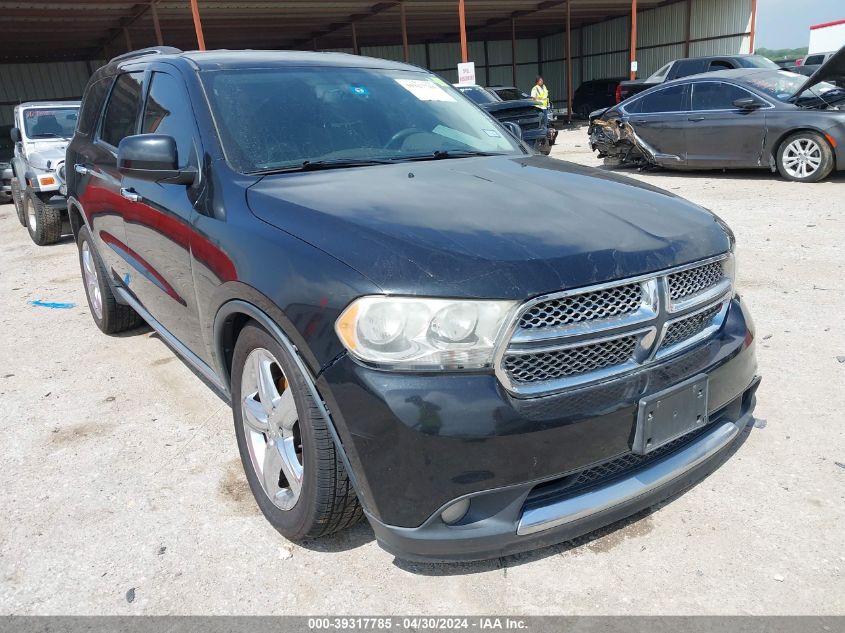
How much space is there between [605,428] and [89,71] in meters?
31.6

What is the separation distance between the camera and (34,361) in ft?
14.9

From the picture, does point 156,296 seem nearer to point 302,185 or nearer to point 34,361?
point 302,185

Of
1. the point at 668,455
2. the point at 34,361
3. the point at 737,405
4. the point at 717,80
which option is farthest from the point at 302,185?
the point at 717,80

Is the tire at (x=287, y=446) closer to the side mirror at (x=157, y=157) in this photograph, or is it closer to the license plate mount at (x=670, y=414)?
the side mirror at (x=157, y=157)

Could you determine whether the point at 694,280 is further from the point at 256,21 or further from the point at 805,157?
the point at 256,21

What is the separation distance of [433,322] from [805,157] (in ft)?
29.8

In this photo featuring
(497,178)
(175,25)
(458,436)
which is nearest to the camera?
(458,436)

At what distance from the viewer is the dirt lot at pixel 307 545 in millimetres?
2135

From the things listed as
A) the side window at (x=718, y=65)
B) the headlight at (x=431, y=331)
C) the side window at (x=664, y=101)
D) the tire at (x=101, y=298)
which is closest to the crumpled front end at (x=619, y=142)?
the side window at (x=664, y=101)

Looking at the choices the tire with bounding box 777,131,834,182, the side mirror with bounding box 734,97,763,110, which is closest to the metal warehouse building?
the side mirror with bounding box 734,97,763,110

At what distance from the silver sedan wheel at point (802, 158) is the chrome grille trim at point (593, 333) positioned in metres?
8.19

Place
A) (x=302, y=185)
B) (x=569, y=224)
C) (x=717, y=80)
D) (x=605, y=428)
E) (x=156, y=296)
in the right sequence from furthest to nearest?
1. (x=717, y=80)
2. (x=156, y=296)
3. (x=302, y=185)
4. (x=569, y=224)
5. (x=605, y=428)

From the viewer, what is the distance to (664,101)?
1044 centimetres

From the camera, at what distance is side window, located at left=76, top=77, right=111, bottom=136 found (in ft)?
14.3
